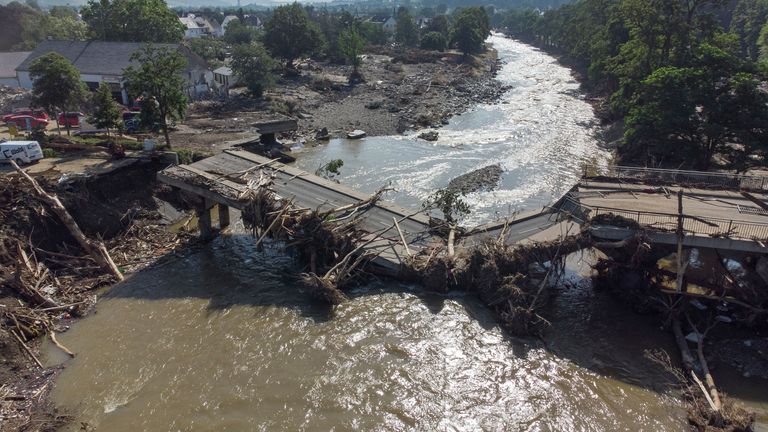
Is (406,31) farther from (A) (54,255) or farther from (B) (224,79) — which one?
(A) (54,255)

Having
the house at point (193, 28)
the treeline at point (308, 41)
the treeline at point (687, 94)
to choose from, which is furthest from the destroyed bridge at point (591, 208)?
the house at point (193, 28)

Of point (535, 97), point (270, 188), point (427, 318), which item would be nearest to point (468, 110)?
point (535, 97)

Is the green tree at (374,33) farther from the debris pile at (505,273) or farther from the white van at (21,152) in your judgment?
the debris pile at (505,273)

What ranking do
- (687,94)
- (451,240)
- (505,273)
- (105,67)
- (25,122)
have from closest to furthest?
(505,273)
(451,240)
(687,94)
(25,122)
(105,67)

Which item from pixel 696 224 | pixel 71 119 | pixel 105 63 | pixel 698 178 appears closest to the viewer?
pixel 696 224

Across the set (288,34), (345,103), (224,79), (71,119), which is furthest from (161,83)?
(288,34)

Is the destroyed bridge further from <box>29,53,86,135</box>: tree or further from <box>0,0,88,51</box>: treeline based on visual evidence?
<box>0,0,88,51</box>: treeline
